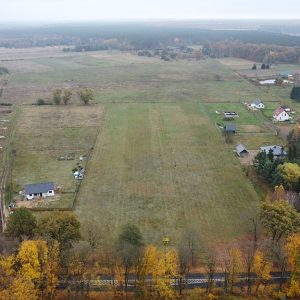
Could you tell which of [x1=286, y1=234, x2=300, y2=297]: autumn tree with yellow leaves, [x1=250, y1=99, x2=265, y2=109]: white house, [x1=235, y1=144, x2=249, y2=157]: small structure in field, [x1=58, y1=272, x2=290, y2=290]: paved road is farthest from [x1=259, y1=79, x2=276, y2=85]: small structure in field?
[x1=286, y1=234, x2=300, y2=297]: autumn tree with yellow leaves

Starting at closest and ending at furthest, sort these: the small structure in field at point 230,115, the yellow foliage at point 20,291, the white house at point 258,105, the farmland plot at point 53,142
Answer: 1. the yellow foliage at point 20,291
2. the farmland plot at point 53,142
3. the small structure in field at point 230,115
4. the white house at point 258,105

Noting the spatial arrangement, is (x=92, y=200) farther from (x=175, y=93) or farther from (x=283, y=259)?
(x=175, y=93)

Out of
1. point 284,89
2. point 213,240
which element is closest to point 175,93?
Result: point 284,89

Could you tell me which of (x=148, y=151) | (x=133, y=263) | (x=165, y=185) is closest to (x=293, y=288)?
(x=133, y=263)

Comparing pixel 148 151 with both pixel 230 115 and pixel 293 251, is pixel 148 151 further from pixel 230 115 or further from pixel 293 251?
pixel 293 251

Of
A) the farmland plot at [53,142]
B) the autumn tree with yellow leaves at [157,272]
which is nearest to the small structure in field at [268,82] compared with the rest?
the farmland plot at [53,142]

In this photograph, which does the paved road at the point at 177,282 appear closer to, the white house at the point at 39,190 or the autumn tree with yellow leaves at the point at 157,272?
the autumn tree with yellow leaves at the point at 157,272
